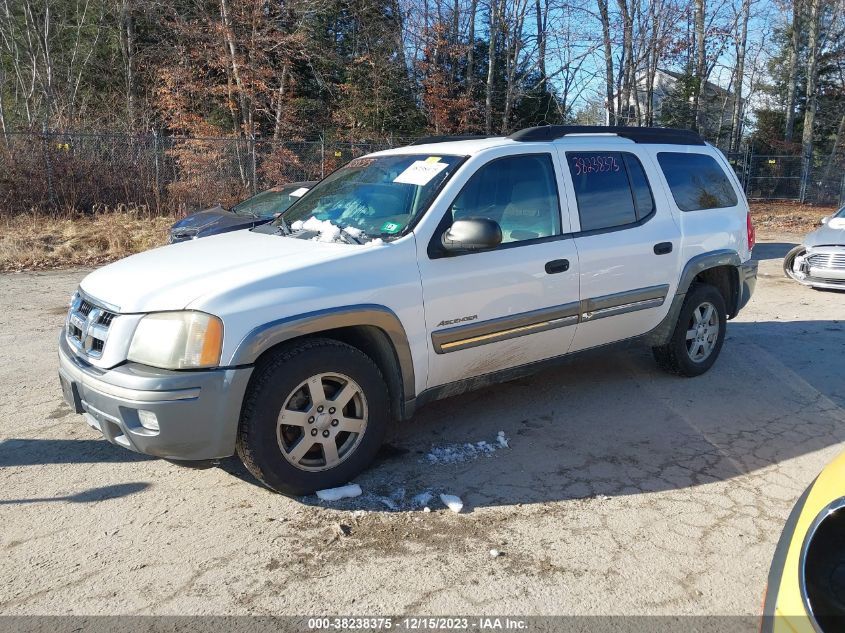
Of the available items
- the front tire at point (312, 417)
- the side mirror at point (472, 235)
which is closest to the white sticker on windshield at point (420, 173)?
the side mirror at point (472, 235)

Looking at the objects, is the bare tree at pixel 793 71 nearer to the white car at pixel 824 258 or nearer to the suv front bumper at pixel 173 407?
the white car at pixel 824 258

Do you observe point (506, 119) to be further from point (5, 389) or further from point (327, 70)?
point (5, 389)

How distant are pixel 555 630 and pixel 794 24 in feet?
110

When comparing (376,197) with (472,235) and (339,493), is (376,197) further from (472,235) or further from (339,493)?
(339,493)

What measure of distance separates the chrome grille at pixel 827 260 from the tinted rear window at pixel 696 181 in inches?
182

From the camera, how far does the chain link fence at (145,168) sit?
15.3m

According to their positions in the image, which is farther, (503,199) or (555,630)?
(503,199)

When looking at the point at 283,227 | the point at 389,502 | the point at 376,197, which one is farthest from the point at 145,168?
the point at 389,502

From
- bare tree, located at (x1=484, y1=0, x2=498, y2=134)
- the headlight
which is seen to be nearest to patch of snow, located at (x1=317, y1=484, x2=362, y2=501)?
the headlight

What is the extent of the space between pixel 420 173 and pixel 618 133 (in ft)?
6.07

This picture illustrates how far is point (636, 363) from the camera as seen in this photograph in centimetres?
617

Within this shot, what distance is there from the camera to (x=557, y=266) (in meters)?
4.42

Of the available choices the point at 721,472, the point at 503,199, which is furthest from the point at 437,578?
the point at 503,199

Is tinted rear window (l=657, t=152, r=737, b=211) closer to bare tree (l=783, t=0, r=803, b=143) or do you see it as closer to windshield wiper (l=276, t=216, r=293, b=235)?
windshield wiper (l=276, t=216, r=293, b=235)
